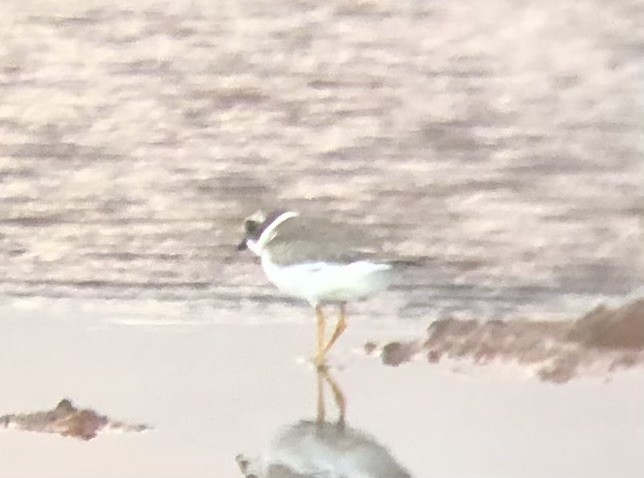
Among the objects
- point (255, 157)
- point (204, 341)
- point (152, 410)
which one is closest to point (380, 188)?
point (255, 157)

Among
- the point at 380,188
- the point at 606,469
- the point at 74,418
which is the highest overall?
the point at 380,188

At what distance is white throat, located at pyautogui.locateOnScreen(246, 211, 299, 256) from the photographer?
103 cm

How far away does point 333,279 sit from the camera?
3.20ft

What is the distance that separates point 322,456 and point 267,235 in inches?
12.4

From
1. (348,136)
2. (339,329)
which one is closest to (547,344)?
(339,329)

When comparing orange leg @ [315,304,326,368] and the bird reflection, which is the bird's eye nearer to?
orange leg @ [315,304,326,368]

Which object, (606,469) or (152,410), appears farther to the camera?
(152,410)

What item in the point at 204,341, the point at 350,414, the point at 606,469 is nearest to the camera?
the point at 606,469

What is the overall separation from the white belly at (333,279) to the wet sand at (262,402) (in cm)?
8

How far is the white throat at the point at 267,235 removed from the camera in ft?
3.39

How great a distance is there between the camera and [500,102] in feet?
3.62

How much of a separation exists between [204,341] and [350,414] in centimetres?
25

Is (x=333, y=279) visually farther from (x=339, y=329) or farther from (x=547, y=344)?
(x=547, y=344)

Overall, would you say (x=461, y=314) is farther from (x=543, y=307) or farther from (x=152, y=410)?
(x=152, y=410)
